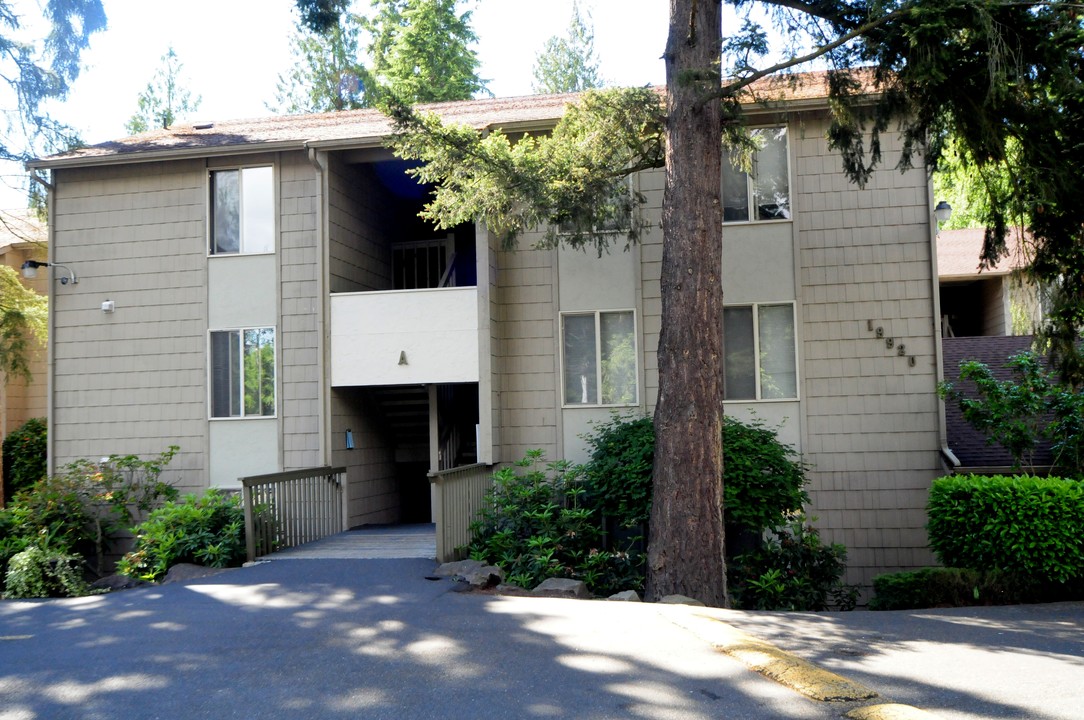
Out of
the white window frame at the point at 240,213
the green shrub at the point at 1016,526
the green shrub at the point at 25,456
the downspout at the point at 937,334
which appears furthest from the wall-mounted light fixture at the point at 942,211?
the green shrub at the point at 25,456

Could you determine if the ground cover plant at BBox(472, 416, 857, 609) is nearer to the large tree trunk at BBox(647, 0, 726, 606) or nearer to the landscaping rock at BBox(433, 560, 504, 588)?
the landscaping rock at BBox(433, 560, 504, 588)

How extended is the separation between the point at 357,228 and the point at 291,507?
5.11 m

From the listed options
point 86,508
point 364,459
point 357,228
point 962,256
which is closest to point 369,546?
point 364,459

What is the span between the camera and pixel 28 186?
1694 cm

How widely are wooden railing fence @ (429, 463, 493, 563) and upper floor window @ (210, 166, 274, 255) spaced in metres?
5.38

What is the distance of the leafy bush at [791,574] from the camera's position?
1137 cm

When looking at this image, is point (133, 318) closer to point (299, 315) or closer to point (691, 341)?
point (299, 315)

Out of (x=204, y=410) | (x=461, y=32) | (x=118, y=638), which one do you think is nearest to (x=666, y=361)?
(x=118, y=638)

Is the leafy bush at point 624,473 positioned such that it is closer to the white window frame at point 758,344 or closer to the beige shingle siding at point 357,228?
the white window frame at point 758,344

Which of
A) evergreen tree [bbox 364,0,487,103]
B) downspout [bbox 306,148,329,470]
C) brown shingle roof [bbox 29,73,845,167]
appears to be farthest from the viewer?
evergreen tree [bbox 364,0,487,103]

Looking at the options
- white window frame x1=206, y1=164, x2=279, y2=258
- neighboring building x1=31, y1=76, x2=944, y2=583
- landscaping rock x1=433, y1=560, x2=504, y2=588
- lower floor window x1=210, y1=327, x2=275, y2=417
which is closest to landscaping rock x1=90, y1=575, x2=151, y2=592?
neighboring building x1=31, y1=76, x2=944, y2=583

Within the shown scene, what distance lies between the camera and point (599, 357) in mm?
14008

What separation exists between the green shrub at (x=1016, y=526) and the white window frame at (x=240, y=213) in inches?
417

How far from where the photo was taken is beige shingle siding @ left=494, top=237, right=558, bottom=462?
14.1m
